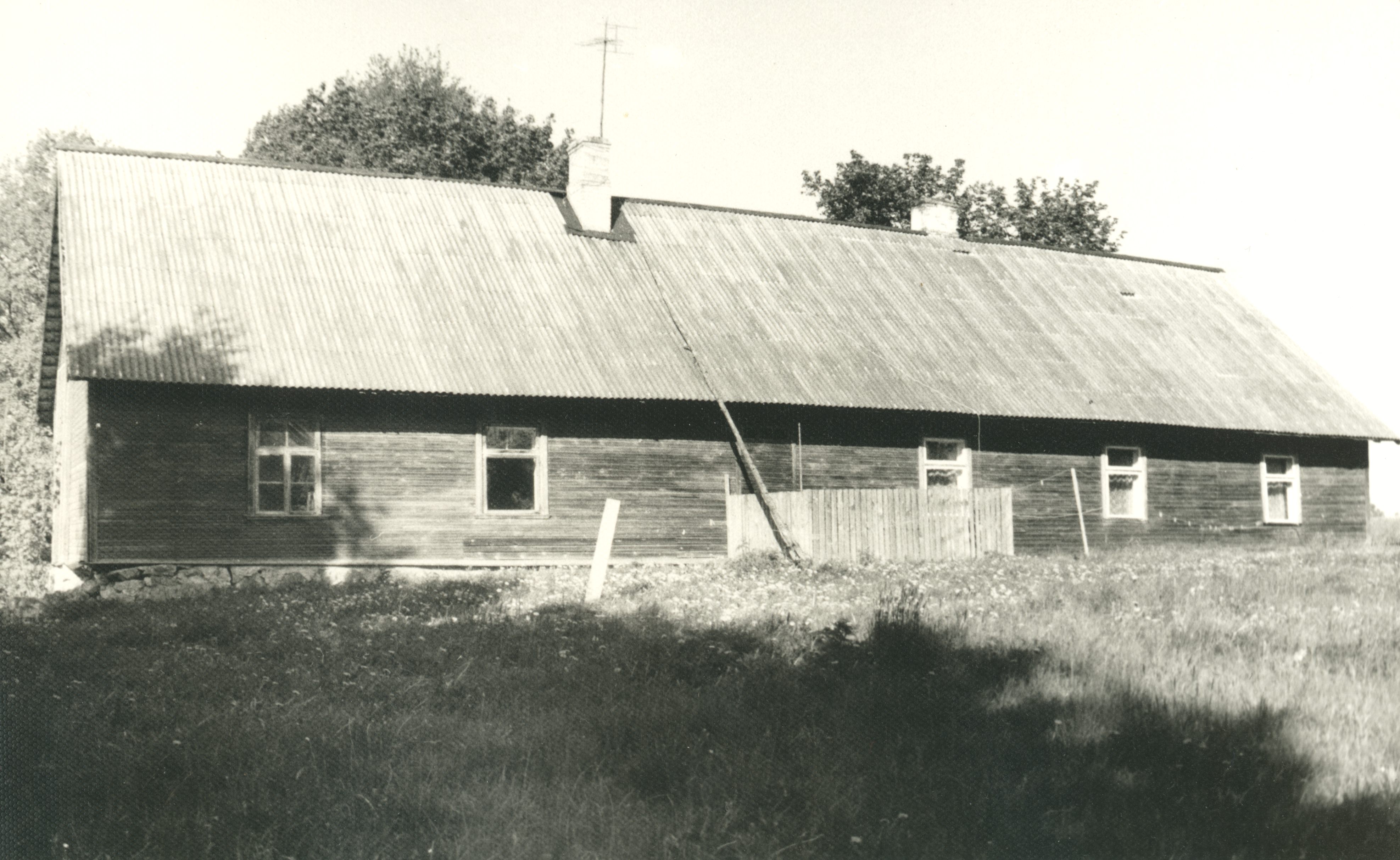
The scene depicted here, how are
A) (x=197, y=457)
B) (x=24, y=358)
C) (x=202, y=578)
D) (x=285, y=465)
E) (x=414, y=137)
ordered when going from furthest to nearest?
(x=414, y=137)
(x=24, y=358)
(x=285, y=465)
(x=197, y=457)
(x=202, y=578)

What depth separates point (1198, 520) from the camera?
2466 cm

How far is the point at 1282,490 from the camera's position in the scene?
26.5 metres

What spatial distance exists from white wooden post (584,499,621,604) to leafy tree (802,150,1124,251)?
30.9 metres

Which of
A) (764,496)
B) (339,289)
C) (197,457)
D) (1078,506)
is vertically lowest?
(1078,506)

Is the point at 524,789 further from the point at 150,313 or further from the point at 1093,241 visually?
the point at 1093,241

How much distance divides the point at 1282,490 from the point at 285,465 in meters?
20.4

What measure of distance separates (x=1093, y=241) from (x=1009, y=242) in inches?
620

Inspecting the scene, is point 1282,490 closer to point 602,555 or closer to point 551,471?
point 551,471

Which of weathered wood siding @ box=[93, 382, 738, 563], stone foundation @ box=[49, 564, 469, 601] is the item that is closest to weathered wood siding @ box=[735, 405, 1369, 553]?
weathered wood siding @ box=[93, 382, 738, 563]

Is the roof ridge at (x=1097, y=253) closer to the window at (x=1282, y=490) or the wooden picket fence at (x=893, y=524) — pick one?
the window at (x=1282, y=490)

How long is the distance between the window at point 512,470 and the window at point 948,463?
7120 millimetres

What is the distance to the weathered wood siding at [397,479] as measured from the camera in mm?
17156

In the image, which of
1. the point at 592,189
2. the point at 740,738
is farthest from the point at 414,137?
the point at 740,738

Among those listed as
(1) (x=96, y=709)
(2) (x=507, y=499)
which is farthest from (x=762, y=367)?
(1) (x=96, y=709)
